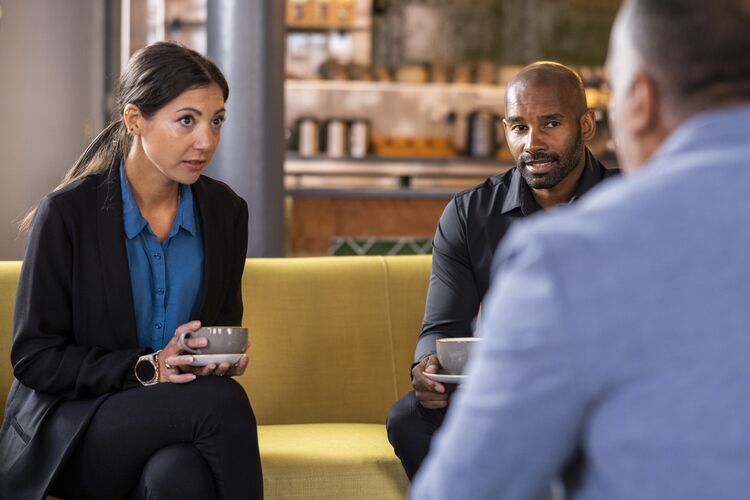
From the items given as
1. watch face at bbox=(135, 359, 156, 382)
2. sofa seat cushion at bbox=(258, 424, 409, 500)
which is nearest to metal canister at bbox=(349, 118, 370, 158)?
sofa seat cushion at bbox=(258, 424, 409, 500)

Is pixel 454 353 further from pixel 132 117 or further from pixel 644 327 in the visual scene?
pixel 644 327

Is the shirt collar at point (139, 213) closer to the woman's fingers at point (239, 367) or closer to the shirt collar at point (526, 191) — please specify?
the woman's fingers at point (239, 367)

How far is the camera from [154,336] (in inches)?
97.4

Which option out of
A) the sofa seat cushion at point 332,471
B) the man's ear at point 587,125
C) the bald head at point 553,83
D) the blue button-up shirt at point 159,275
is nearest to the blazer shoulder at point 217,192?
the blue button-up shirt at point 159,275

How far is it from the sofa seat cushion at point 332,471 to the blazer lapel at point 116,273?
19.6 inches

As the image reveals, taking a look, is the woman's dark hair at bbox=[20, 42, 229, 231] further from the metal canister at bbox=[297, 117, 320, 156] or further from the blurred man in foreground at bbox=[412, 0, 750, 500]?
the metal canister at bbox=[297, 117, 320, 156]

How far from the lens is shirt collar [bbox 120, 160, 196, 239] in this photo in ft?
8.16

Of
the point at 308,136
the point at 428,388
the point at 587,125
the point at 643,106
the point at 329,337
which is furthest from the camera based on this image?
the point at 308,136

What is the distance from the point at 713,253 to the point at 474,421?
210 millimetres

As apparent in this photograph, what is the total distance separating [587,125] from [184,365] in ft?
3.89

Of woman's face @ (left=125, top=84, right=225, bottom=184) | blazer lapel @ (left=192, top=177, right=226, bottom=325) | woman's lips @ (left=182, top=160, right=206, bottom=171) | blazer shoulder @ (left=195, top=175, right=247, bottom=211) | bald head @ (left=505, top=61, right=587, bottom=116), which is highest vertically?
bald head @ (left=505, top=61, right=587, bottom=116)

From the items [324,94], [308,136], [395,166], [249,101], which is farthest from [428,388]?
[324,94]

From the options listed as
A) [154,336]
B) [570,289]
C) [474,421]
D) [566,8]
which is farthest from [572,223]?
[566,8]

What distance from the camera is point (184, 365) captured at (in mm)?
2240
